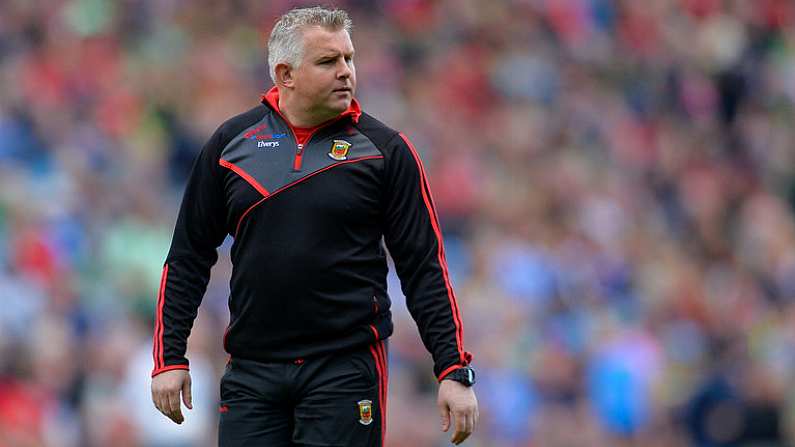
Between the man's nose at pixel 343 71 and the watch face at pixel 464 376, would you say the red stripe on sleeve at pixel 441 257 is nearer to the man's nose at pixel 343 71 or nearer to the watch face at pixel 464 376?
the watch face at pixel 464 376

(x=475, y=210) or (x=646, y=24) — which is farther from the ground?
(x=646, y=24)

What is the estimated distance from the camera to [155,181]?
12.5 meters

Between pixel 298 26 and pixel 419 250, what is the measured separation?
0.90 m

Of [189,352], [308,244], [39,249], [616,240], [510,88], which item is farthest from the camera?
[510,88]

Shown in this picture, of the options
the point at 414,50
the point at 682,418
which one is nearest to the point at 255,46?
the point at 414,50

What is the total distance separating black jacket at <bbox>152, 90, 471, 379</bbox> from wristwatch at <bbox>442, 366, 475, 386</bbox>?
3 centimetres

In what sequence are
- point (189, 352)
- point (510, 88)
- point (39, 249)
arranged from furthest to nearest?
point (510, 88) < point (39, 249) < point (189, 352)

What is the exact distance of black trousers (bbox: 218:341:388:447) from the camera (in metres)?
5.61

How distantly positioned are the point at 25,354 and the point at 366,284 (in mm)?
5587

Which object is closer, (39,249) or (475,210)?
(39,249)

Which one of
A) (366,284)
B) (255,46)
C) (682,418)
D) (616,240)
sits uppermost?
(255,46)

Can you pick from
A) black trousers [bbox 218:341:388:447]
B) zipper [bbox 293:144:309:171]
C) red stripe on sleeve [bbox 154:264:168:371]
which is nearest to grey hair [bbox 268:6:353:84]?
zipper [bbox 293:144:309:171]

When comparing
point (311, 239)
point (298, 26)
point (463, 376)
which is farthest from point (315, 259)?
point (298, 26)

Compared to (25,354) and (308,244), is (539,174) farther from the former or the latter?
(308,244)
